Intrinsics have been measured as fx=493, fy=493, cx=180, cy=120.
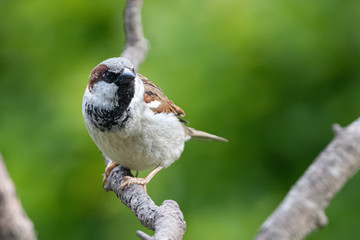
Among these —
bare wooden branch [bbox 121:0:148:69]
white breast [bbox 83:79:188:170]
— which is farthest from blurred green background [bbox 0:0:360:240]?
white breast [bbox 83:79:188:170]

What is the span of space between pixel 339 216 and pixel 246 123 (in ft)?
2.15

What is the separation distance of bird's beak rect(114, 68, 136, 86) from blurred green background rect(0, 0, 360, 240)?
0.70 m

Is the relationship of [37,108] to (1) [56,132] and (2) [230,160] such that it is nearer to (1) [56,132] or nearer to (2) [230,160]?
(1) [56,132]

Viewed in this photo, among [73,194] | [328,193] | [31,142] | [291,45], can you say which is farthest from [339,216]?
[328,193]

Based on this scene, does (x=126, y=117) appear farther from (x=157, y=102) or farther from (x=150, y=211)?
(x=150, y=211)

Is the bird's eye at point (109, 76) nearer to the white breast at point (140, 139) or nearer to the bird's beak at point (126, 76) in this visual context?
the bird's beak at point (126, 76)

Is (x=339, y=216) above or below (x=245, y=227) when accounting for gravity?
above

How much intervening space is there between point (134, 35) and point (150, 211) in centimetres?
116

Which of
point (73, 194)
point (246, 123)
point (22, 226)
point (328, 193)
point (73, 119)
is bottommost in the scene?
point (73, 194)

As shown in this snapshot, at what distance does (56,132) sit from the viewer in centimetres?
255

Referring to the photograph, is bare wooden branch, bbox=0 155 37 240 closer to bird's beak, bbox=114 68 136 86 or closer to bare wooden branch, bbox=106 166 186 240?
bare wooden branch, bbox=106 166 186 240

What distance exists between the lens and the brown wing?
2094 millimetres

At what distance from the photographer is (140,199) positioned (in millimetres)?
1691

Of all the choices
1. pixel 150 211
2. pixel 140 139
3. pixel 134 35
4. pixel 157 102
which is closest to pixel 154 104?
pixel 157 102
